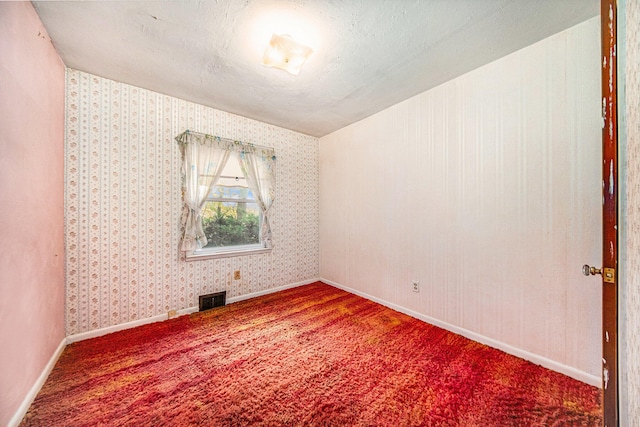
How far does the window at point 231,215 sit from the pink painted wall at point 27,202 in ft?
4.04

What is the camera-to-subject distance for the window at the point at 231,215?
2.93 meters

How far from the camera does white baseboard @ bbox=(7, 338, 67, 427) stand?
A: 1.27 m

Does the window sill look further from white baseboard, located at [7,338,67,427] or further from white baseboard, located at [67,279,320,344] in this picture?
white baseboard, located at [7,338,67,427]

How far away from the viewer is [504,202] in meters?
1.91

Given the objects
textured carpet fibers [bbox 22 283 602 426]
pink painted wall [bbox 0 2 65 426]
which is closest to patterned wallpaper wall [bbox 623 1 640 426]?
textured carpet fibers [bbox 22 283 602 426]

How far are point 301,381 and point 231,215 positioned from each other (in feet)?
7.03

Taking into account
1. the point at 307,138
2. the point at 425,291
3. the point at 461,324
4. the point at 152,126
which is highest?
the point at 307,138

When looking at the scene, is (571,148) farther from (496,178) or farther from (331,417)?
(331,417)

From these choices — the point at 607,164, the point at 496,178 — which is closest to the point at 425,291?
the point at 496,178

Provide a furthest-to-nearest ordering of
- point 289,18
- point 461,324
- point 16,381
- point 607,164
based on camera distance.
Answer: point 461,324, point 289,18, point 16,381, point 607,164

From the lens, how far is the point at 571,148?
1.60 m

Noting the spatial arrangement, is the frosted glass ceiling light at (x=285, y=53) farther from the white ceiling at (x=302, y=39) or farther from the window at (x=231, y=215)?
the window at (x=231, y=215)

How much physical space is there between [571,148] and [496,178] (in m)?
0.46

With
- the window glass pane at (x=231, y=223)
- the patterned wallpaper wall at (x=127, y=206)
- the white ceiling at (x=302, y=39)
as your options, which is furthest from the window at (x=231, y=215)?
the white ceiling at (x=302, y=39)
